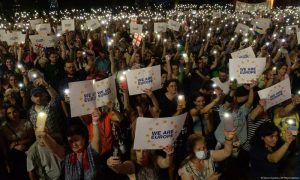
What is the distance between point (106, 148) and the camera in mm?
5250

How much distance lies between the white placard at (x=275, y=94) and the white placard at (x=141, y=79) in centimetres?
189

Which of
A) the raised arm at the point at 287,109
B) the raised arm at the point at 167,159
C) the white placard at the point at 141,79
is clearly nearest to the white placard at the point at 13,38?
the white placard at the point at 141,79

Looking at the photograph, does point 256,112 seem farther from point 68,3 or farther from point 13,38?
point 68,3

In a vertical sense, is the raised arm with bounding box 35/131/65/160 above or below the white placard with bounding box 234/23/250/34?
above

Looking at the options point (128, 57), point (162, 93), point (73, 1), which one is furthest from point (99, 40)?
point (73, 1)

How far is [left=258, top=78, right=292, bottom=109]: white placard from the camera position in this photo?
5.76 meters

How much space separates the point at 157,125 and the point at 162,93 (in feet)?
10.4

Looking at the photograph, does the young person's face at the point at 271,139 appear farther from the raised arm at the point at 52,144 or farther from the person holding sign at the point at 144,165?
the raised arm at the point at 52,144

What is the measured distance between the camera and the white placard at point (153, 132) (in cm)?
416

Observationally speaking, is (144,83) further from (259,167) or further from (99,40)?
(99,40)

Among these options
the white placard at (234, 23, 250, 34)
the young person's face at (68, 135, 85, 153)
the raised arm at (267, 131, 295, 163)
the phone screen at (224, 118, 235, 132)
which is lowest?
the white placard at (234, 23, 250, 34)

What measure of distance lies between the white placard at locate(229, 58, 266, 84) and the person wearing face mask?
304 cm

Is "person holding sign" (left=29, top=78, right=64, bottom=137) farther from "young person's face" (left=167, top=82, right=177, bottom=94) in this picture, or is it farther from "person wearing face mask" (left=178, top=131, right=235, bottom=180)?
"person wearing face mask" (left=178, top=131, right=235, bottom=180)

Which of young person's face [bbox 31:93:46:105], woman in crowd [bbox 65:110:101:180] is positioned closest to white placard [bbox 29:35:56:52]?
young person's face [bbox 31:93:46:105]
